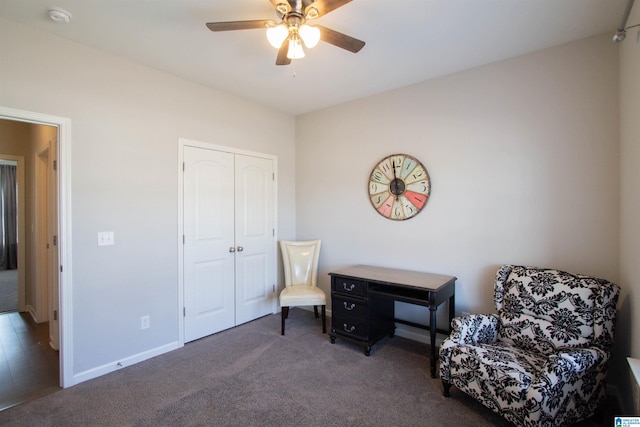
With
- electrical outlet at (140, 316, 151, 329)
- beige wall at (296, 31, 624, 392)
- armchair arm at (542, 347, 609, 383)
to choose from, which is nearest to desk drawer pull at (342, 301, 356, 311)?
beige wall at (296, 31, 624, 392)

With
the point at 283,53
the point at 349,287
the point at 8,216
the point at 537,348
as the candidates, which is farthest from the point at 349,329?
the point at 8,216

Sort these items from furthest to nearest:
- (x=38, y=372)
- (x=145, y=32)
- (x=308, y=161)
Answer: (x=308, y=161) < (x=38, y=372) < (x=145, y=32)

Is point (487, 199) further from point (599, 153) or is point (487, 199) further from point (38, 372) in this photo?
point (38, 372)

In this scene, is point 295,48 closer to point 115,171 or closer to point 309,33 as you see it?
point 309,33

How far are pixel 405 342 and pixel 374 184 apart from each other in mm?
1726

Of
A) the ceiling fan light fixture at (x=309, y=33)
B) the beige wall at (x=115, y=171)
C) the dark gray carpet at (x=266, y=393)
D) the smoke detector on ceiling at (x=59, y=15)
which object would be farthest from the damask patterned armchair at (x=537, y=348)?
the smoke detector on ceiling at (x=59, y=15)

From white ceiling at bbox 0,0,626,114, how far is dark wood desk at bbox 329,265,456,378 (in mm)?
1962

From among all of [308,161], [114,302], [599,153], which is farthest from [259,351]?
[599,153]

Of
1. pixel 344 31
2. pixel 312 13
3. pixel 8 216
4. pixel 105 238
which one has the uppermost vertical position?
pixel 344 31

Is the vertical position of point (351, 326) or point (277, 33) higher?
point (277, 33)

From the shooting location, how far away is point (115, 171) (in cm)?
258

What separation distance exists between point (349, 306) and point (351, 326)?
20cm

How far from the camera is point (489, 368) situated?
74.0 inches

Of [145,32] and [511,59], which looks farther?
[511,59]
